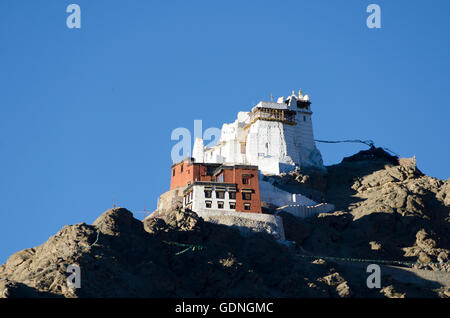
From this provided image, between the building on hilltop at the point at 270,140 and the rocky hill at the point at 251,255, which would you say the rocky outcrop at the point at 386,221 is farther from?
the building on hilltop at the point at 270,140

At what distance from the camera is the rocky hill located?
100 metres

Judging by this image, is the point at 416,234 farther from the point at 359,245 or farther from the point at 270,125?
the point at 270,125

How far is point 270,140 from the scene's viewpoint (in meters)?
137

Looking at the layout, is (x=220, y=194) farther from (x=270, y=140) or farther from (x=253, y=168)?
(x=270, y=140)

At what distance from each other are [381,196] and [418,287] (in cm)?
2101

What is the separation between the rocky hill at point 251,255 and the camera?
10031cm

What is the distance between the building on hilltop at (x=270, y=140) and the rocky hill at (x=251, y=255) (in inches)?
224

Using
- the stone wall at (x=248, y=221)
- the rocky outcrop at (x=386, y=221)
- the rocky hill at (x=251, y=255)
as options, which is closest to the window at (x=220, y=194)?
the stone wall at (x=248, y=221)

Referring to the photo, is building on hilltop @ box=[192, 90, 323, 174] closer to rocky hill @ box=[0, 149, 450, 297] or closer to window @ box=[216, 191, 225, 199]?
rocky hill @ box=[0, 149, 450, 297]

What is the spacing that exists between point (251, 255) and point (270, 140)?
100 feet

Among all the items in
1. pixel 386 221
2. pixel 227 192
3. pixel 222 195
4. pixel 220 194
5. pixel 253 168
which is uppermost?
pixel 253 168

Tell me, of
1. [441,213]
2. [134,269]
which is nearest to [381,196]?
[441,213]

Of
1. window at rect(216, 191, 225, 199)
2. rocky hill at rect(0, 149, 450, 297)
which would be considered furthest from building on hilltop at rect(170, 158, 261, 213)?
rocky hill at rect(0, 149, 450, 297)

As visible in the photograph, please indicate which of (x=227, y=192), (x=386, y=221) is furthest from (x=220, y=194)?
(x=386, y=221)
